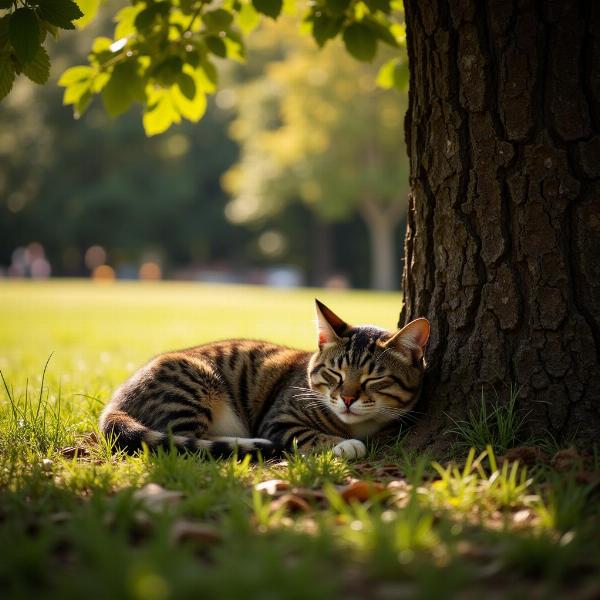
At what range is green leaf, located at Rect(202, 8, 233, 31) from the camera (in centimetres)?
467

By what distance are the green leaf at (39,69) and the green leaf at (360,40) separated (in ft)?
6.72

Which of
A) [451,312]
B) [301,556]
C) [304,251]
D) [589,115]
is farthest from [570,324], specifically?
[304,251]

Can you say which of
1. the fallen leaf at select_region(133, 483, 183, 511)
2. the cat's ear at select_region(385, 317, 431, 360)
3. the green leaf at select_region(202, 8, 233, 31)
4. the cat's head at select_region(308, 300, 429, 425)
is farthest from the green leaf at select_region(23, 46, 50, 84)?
the cat's ear at select_region(385, 317, 431, 360)

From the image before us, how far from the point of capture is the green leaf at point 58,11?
324 cm

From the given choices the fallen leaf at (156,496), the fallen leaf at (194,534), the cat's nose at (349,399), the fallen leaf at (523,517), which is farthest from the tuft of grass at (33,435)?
the fallen leaf at (523,517)

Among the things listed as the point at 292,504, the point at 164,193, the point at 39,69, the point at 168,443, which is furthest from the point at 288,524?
the point at 164,193

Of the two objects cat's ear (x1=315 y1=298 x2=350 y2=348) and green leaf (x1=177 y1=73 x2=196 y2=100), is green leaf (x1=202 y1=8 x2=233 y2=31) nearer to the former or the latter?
green leaf (x1=177 y1=73 x2=196 y2=100)

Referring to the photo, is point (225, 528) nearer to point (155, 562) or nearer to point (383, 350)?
point (155, 562)

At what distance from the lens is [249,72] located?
148 feet

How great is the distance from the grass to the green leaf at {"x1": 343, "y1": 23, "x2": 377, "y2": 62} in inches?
104

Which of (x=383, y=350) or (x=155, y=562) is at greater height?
(x=383, y=350)

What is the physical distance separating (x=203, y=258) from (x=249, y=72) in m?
14.2

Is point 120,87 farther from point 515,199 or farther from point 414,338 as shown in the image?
point 515,199

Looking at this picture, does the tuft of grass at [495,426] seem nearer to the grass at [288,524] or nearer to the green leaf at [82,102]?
the grass at [288,524]
